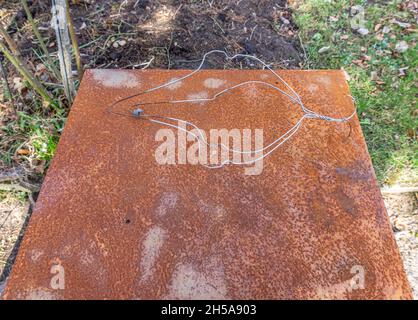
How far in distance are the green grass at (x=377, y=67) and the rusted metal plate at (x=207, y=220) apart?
1163 mm

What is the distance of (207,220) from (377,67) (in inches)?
97.4

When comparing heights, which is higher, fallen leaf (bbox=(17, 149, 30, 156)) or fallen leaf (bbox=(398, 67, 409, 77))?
fallen leaf (bbox=(398, 67, 409, 77))

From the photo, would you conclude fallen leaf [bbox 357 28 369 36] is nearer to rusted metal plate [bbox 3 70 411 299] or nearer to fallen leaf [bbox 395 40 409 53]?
fallen leaf [bbox 395 40 409 53]

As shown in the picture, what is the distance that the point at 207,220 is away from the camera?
1.12 m

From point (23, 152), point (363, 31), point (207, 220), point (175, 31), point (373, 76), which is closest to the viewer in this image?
point (207, 220)

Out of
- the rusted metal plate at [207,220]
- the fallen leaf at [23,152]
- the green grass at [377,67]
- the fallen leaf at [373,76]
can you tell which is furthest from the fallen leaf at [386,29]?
the fallen leaf at [23,152]

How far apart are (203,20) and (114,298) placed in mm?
2693

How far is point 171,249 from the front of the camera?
1.06 meters

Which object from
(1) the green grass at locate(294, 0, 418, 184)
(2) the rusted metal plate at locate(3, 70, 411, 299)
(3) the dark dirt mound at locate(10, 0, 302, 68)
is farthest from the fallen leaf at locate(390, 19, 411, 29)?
(2) the rusted metal plate at locate(3, 70, 411, 299)

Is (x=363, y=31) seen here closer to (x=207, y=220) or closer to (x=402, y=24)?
(x=402, y=24)

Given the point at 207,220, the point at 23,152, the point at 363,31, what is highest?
the point at 207,220

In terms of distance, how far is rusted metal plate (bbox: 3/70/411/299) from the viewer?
1.00 metres

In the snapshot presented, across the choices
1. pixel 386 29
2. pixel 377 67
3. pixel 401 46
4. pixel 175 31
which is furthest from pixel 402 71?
Result: pixel 175 31

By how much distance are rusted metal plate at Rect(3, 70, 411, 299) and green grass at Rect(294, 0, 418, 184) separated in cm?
116
